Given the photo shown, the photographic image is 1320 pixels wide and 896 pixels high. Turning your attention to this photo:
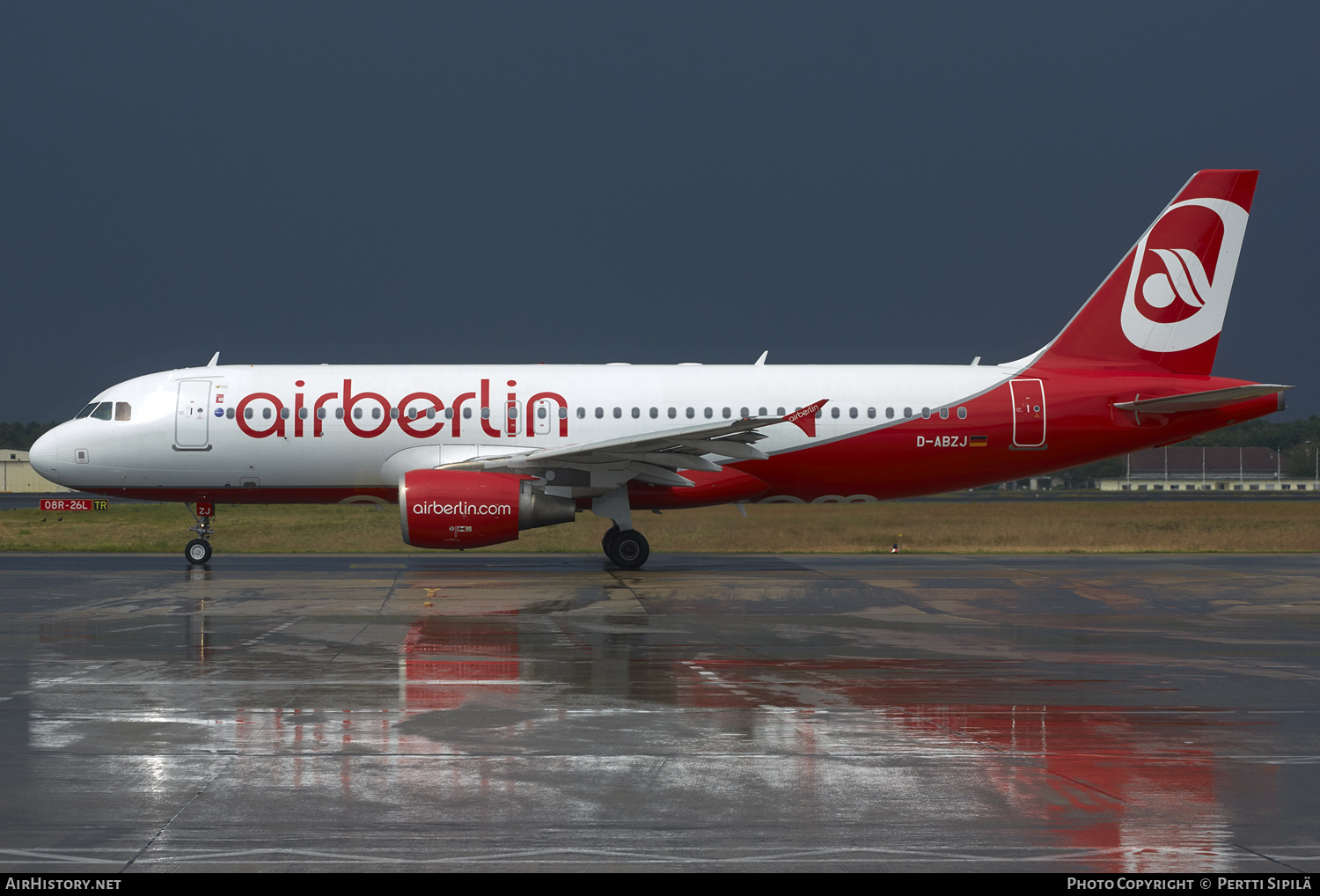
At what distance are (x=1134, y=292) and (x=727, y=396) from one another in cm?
865

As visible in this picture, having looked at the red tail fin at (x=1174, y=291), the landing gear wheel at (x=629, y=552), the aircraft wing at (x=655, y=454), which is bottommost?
the landing gear wheel at (x=629, y=552)

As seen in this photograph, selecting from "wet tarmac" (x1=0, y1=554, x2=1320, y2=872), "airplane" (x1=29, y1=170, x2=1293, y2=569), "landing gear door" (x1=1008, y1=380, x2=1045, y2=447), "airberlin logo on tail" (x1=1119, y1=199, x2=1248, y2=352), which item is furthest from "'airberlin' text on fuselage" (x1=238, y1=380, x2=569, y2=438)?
"airberlin logo on tail" (x1=1119, y1=199, x2=1248, y2=352)

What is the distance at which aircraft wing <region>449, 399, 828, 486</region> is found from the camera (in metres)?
20.1

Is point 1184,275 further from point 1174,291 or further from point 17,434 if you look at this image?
point 17,434

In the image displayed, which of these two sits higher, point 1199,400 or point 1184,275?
point 1184,275

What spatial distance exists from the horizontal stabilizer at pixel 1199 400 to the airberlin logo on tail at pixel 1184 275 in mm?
1492

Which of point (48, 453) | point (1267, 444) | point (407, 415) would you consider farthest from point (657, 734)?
point (1267, 444)

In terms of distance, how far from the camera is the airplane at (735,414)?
22.7 m

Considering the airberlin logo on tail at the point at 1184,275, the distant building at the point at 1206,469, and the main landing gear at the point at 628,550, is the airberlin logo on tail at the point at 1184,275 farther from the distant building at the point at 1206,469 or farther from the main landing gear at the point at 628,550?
the distant building at the point at 1206,469

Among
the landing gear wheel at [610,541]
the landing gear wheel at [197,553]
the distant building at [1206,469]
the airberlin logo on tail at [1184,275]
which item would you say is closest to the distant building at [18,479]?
the landing gear wheel at [197,553]

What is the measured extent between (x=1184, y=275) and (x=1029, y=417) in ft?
14.7

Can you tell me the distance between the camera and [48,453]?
23.1 metres

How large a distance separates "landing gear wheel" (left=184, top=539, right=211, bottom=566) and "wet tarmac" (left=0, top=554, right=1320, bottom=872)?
Result: 18.7 ft
